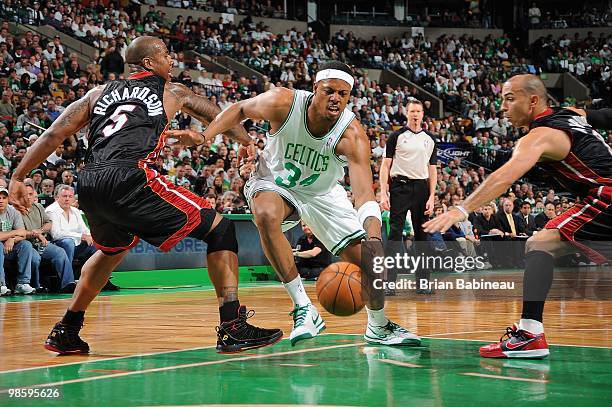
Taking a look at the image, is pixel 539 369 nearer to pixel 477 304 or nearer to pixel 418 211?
pixel 477 304

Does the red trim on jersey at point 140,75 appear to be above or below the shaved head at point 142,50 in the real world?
below

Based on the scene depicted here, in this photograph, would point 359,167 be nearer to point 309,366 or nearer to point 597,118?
point 309,366

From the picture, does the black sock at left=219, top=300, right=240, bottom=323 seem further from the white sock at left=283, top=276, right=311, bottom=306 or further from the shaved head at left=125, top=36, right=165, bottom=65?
the shaved head at left=125, top=36, right=165, bottom=65

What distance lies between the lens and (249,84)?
2338cm

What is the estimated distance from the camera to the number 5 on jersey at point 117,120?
17.4 ft

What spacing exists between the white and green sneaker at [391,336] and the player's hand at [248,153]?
4.71 ft

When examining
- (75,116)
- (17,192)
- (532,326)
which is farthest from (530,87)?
(17,192)

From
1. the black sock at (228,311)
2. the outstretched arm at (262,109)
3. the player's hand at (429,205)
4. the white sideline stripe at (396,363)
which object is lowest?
the white sideline stripe at (396,363)

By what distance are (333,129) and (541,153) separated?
56.2 inches

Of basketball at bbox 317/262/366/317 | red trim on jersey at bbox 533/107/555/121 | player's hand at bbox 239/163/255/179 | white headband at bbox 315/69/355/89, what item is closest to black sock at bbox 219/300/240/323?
basketball at bbox 317/262/366/317

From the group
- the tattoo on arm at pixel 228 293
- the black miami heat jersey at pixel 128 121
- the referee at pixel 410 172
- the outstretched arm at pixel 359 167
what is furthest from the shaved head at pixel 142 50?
the referee at pixel 410 172

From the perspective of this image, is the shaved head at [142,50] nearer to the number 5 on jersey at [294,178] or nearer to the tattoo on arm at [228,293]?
the number 5 on jersey at [294,178]

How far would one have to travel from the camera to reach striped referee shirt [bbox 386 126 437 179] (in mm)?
10305

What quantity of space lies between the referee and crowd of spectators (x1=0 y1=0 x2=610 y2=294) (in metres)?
4.08
